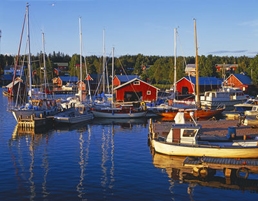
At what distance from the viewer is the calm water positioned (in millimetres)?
20500

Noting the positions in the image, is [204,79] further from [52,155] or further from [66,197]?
[66,197]

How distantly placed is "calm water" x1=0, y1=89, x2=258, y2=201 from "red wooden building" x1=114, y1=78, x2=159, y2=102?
111 feet

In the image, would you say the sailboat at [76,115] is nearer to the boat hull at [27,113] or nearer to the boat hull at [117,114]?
the boat hull at [117,114]

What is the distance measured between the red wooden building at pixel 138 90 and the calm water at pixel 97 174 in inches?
1331

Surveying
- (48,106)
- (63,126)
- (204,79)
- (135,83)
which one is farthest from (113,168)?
(204,79)

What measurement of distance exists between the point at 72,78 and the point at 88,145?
108m

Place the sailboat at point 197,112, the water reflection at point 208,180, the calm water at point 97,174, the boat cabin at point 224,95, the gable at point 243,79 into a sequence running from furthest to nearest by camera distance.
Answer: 1. the gable at point 243,79
2. the boat cabin at point 224,95
3. the sailboat at point 197,112
4. the water reflection at point 208,180
5. the calm water at point 97,174

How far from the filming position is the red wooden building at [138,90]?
71688 mm

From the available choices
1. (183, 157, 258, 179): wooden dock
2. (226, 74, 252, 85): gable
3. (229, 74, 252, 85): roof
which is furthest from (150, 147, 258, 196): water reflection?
(229, 74, 252, 85): roof

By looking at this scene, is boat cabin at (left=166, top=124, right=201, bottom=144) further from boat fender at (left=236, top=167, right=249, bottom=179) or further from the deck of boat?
the deck of boat

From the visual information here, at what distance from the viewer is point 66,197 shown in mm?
19953

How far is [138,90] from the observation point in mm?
71750

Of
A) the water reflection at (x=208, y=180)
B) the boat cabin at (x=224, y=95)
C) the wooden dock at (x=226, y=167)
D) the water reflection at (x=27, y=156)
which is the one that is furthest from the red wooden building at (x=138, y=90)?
the wooden dock at (x=226, y=167)

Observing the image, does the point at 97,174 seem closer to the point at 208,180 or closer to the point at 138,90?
the point at 208,180
